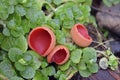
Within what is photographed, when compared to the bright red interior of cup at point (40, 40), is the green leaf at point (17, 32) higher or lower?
higher

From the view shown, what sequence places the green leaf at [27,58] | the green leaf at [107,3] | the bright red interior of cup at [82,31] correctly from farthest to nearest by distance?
the green leaf at [107,3] → the bright red interior of cup at [82,31] → the green leaf at [27,58]

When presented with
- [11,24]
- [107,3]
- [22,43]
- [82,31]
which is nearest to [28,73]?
[22,43]

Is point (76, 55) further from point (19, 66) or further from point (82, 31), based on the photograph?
point (19, 66)

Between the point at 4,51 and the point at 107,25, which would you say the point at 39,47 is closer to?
the point at 4,51

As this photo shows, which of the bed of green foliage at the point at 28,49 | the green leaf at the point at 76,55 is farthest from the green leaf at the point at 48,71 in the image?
the green leaf at the point at 76,55

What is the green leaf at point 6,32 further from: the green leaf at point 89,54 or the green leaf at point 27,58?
the green leaf at point 89,54

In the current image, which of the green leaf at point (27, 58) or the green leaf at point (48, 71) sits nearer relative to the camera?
the green leaf at point (27, 58)

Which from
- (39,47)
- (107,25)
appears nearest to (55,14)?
(39,47)

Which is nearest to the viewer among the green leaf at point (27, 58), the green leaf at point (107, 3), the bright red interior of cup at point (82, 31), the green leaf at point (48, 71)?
the green leaf at point (27, 58)
